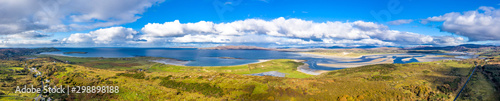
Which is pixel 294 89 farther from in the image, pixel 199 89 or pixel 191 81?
pixel 191 81

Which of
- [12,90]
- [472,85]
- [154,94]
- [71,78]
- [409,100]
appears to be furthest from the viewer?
[71,78]

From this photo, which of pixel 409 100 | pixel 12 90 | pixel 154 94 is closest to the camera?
pixel 409 100

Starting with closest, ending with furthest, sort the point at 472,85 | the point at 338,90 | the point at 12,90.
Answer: the point at 338,90 < the point at 472,85 < the point at 12,90

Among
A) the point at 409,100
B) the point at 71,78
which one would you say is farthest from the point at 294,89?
the point at 71,78

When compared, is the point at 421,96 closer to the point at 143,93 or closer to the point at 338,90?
the point at 338,90

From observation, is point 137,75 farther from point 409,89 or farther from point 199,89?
point 409,89

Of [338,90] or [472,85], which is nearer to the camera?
[338,90]

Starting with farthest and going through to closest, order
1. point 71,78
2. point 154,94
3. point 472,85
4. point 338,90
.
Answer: point 71,78, point 472,85, point 154,94, point 338,90

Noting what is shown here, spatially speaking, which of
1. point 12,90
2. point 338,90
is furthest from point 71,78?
point 338,90

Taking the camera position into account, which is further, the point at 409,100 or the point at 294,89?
the point at 294,89
